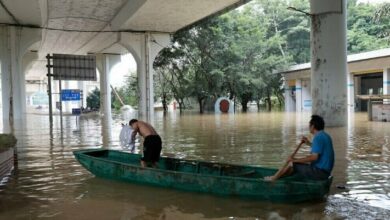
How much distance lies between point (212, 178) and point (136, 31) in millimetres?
25553

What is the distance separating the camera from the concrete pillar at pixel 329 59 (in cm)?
1786

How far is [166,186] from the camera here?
24.1ft

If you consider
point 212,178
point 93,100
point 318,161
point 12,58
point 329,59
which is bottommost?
point 212,178

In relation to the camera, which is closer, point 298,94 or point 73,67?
point 73,67

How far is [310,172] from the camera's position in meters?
6.51

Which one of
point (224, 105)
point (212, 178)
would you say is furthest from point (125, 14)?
point (212, 178)

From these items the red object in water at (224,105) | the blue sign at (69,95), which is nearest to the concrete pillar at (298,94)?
the red object in water at (224,105)

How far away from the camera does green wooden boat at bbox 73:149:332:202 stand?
6246 millimetres

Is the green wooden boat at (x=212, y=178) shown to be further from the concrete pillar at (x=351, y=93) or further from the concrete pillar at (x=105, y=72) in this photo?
the concrete pillar at (x=105, y=72)

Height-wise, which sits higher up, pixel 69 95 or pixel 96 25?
pixel 96 25

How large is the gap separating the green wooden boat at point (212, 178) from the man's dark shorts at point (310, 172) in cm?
11

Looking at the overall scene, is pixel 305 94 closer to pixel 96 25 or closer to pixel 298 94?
pixel 298 94

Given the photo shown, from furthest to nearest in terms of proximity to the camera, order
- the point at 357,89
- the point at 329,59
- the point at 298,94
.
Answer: the point at 298,94
the point at 357,89
the point at 329,59

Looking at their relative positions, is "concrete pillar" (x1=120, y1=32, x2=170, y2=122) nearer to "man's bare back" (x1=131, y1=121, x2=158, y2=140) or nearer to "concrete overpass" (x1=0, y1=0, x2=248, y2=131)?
"concrete overpass" (x1=0, y1=0, x2=248, y2=131)
